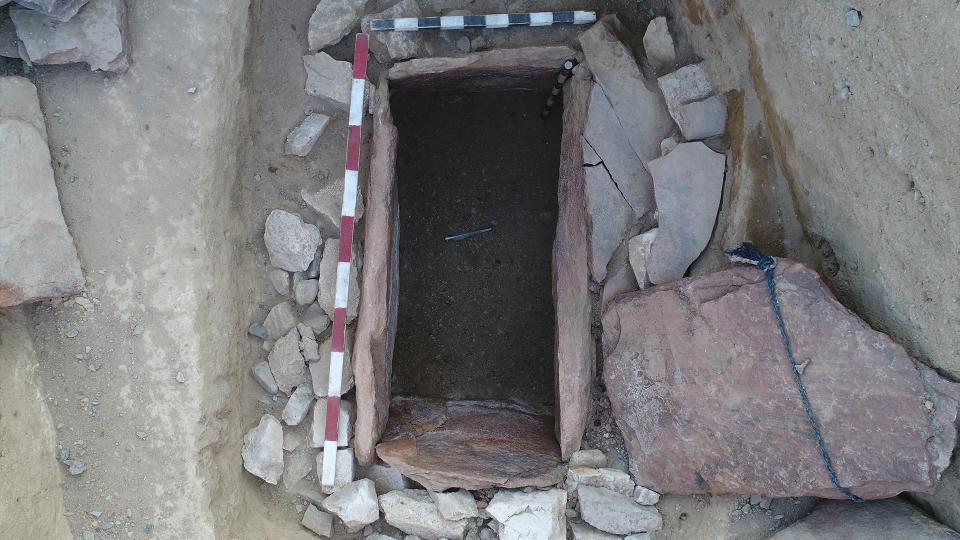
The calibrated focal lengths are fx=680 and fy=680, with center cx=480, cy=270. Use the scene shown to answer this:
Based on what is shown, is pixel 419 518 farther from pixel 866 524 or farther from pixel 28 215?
pixel 28 215

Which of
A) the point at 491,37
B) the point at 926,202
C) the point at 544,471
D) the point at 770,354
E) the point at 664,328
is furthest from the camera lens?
the point at 491,37

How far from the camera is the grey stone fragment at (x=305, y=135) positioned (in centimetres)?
289

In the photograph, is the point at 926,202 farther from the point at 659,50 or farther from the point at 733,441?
the point at 659,50

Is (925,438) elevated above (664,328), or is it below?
below

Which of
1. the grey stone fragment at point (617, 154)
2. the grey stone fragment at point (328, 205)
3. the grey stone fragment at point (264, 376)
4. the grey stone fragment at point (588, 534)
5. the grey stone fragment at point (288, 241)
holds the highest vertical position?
the grey stone fragment at point (617, 154)

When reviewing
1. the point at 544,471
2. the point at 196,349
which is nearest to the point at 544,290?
the point at 544,471

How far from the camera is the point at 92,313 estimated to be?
2557 millimetres

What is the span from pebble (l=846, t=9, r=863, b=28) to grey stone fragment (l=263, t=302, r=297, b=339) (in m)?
2.29

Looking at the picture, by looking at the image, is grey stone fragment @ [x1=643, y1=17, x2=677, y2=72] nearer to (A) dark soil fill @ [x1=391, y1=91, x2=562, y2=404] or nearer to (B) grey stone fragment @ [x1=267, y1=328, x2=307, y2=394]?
(A) dark soil fill @ [x1=391, y1=91, x2=562, y2=404]

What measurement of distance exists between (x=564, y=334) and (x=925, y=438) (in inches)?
52.1

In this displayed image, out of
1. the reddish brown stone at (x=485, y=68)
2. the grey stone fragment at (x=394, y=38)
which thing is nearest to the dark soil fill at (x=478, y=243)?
the reddish brown stone at (x=485, y=68)

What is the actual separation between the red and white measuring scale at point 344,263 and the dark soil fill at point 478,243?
90cm

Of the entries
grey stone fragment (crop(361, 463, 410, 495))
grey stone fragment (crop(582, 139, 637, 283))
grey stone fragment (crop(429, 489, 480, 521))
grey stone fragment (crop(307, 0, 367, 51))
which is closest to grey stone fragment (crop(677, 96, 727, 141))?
grey stone fragment (crop(582, 139, 637, 283))

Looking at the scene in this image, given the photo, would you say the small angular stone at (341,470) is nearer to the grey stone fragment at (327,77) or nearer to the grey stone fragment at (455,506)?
the grey stone fragment at (455,506)
